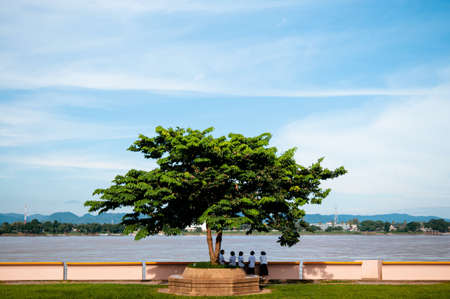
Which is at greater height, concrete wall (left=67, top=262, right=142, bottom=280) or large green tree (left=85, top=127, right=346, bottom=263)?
large green tree (left=85, top=127, right=346, bottom=263)

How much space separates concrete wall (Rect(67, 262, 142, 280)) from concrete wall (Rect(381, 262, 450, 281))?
534 inches

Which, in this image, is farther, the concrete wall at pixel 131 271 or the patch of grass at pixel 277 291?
the concrete wall at pixel 131 271

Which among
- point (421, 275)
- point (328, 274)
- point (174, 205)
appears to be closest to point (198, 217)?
point (174, 205)

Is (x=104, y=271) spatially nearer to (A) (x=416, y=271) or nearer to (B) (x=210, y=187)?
(B) (x=210, y=187)

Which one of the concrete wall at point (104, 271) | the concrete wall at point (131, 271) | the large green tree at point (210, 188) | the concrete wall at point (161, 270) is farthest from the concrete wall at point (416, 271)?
the concrete wall at point (104, 271)

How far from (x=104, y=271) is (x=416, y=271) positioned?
55.2 ft

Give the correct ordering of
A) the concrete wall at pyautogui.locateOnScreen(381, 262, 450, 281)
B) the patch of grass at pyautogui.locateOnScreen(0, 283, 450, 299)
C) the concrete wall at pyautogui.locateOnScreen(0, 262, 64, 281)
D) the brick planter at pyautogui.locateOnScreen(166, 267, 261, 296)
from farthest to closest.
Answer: the concrete wall at pyautogui.locateOnScreen(381, 262, 450, 281) < the concrete wall at pyautogui.locateOnScreen(0, 262, 64, 281) < the brick planter at pyautogui.locateOnScreen(166, 267, 261, 296) < the patch of grass at pyautogui.locateOnScreen(0, 283, 450, 299)

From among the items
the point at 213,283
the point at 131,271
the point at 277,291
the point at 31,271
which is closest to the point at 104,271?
the point at 131,271

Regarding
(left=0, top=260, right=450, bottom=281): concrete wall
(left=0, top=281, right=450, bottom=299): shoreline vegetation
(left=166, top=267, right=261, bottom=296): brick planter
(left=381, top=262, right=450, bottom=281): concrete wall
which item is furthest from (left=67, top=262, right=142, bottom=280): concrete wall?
(left=381, top=262, right=450, bottom=281): concrete wall

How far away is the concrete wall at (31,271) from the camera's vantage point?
82.1 feet

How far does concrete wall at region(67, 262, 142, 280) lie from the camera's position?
82.4 ft

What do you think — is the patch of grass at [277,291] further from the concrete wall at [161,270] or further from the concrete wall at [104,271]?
the concrete wall at [161,270]

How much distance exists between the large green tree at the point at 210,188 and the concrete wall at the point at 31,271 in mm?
4970

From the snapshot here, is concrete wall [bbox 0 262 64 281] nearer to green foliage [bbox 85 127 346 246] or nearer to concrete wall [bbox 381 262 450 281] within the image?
green foliage [bbox 85 127 346 246]
